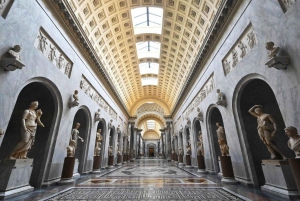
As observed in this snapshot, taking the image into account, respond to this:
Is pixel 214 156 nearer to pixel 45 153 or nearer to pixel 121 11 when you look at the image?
pixel 45 153

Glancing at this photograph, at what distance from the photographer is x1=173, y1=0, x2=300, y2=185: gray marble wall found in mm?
4273

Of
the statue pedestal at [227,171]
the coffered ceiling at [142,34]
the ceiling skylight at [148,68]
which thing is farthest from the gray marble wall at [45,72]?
the ceiling skylight at [148,68]

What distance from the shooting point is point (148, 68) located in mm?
21281

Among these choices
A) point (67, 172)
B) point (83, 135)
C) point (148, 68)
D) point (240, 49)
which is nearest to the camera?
point (240, 49)

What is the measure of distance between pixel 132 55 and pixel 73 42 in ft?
28.4

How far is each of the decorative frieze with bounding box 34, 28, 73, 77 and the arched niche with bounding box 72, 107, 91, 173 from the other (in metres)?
2.99

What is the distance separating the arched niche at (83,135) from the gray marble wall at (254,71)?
26.6 feet

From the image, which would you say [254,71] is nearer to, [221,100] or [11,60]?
[221,100]

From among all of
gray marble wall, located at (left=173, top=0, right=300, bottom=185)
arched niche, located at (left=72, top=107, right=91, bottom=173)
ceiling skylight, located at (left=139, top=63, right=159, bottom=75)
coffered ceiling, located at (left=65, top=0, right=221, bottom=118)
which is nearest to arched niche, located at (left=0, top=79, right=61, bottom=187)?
arched niche, located at (left=72, top=107, right=91, bottom=173)

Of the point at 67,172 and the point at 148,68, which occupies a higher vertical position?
the point at 148,68

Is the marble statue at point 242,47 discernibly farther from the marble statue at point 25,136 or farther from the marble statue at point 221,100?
the marble statue at point 25,136

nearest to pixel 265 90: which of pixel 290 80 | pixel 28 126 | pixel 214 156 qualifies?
pixel 290 80

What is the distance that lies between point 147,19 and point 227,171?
12.5 meters

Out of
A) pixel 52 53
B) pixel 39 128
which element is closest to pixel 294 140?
pixel 52 53
